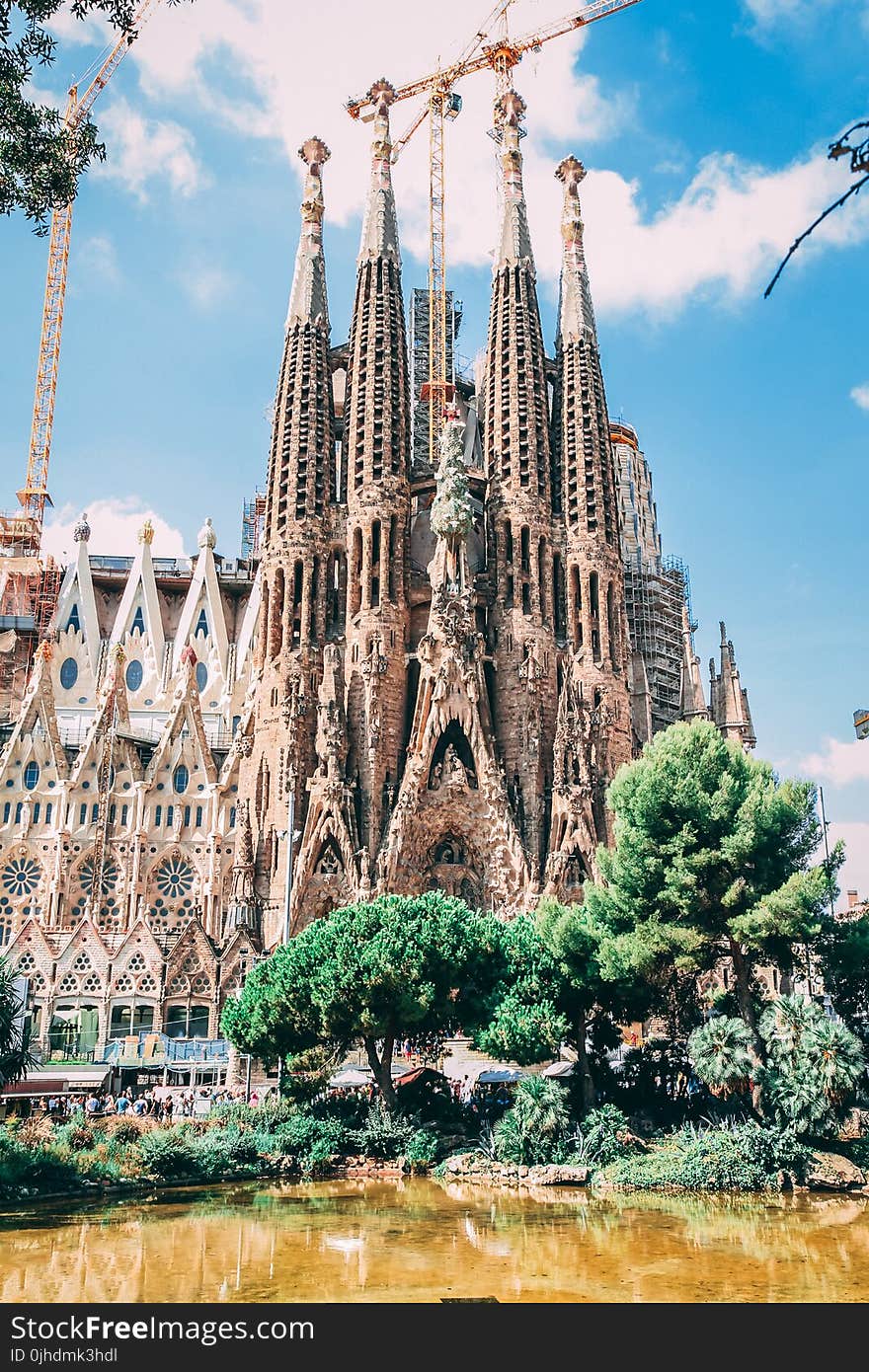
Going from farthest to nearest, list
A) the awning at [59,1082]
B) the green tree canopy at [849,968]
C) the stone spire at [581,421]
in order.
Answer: the stone spire at [581,421], the awning at [59,1082], the green tree canopy at [849,968]

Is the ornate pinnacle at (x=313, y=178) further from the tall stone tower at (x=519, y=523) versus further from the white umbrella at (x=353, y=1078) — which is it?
the white umbrella at (x=353, y=1078)

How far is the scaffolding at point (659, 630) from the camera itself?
218 ft

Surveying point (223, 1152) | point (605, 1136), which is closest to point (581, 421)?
point (605, 1136)

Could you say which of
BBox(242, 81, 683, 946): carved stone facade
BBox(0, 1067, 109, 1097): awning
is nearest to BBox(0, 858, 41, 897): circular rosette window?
BBox(242, 81, 683, 946): carved stone facade

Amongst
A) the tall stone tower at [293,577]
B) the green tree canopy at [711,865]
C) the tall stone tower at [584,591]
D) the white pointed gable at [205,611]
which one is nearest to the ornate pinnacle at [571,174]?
the tall stone tower at [584,591]

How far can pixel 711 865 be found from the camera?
3288cm

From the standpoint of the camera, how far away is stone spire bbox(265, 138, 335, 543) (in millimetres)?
58438

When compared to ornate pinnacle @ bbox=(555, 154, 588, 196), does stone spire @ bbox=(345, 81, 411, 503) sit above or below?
below

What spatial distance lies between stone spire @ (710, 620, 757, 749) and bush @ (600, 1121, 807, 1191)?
120 feet

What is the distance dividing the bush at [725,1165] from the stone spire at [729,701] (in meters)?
36.5

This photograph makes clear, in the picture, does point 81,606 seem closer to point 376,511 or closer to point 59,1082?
point 376,511

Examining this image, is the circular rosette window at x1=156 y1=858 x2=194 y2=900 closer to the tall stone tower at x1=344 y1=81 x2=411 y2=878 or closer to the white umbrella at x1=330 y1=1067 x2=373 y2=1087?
the tall stone tower at x1=344 y1=81 x2=411 y2=878
